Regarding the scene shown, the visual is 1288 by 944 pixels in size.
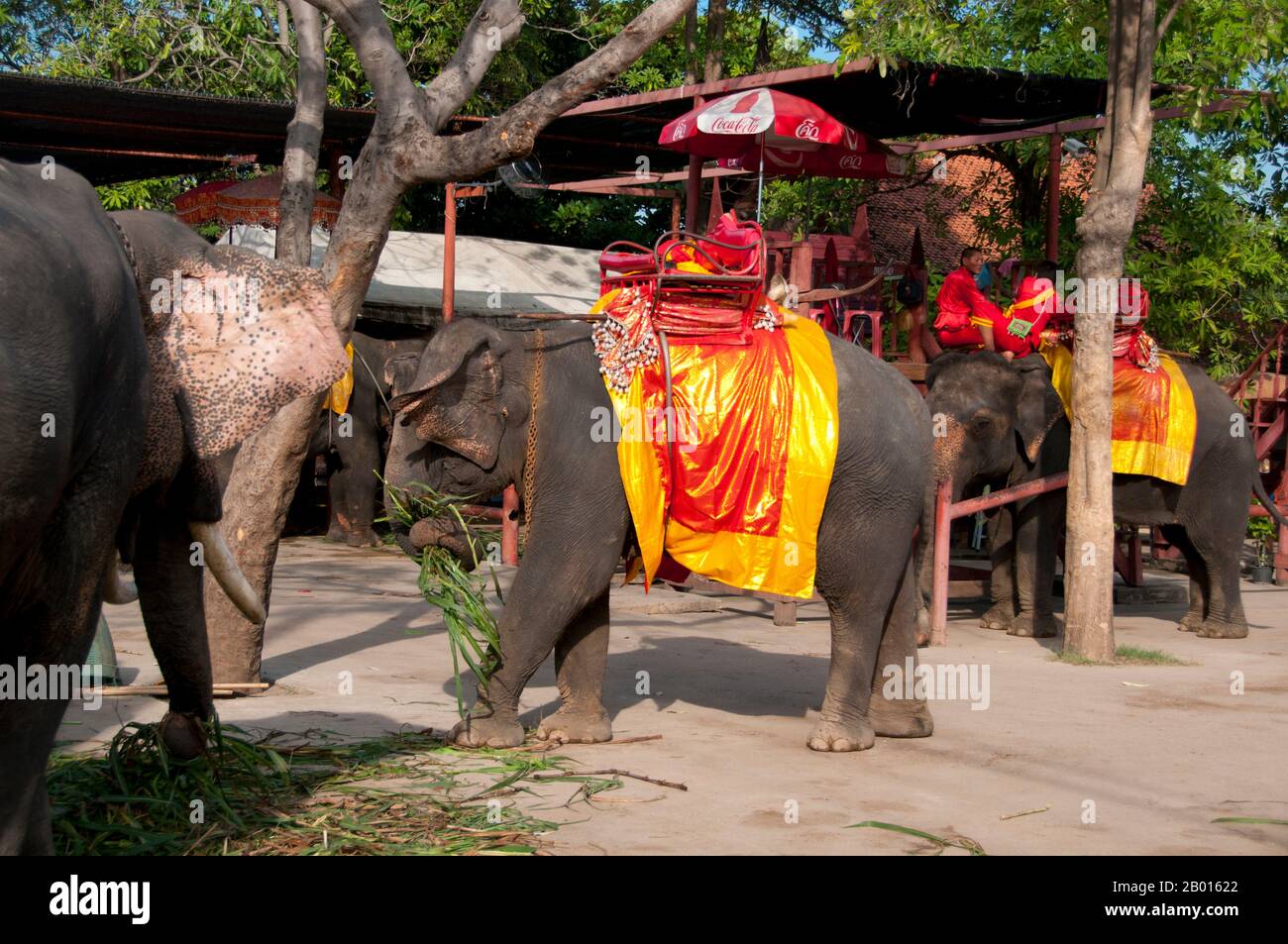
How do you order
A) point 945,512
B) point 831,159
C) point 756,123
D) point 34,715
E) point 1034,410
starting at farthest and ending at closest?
point 831,159
point 1034,410
point 756,123
point 945,512
point 34,715

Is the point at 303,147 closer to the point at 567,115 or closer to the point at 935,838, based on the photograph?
the point at 935,838

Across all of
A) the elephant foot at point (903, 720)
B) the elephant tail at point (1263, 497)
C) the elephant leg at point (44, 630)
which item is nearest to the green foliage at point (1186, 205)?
the elephant tail at point (1263, 497)

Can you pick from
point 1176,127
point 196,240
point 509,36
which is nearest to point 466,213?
point 1176,127

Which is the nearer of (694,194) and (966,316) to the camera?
(966,316)

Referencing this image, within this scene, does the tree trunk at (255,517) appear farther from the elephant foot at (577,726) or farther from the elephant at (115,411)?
the elephant at (115,411)

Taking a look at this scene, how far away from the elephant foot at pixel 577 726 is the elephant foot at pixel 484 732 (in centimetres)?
22

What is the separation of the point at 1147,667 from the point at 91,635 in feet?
23.9

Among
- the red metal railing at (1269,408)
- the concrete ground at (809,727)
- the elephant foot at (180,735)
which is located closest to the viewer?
the elephant foot at (180,735)

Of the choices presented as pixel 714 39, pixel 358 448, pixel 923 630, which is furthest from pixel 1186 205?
pixel 358 448

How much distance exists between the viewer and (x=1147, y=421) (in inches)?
435

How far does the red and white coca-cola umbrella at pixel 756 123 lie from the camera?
424 inches

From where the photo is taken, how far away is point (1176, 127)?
16406mm

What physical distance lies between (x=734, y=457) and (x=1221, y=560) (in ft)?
19.7

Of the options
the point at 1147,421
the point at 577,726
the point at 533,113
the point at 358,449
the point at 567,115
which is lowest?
the point at 577,726
